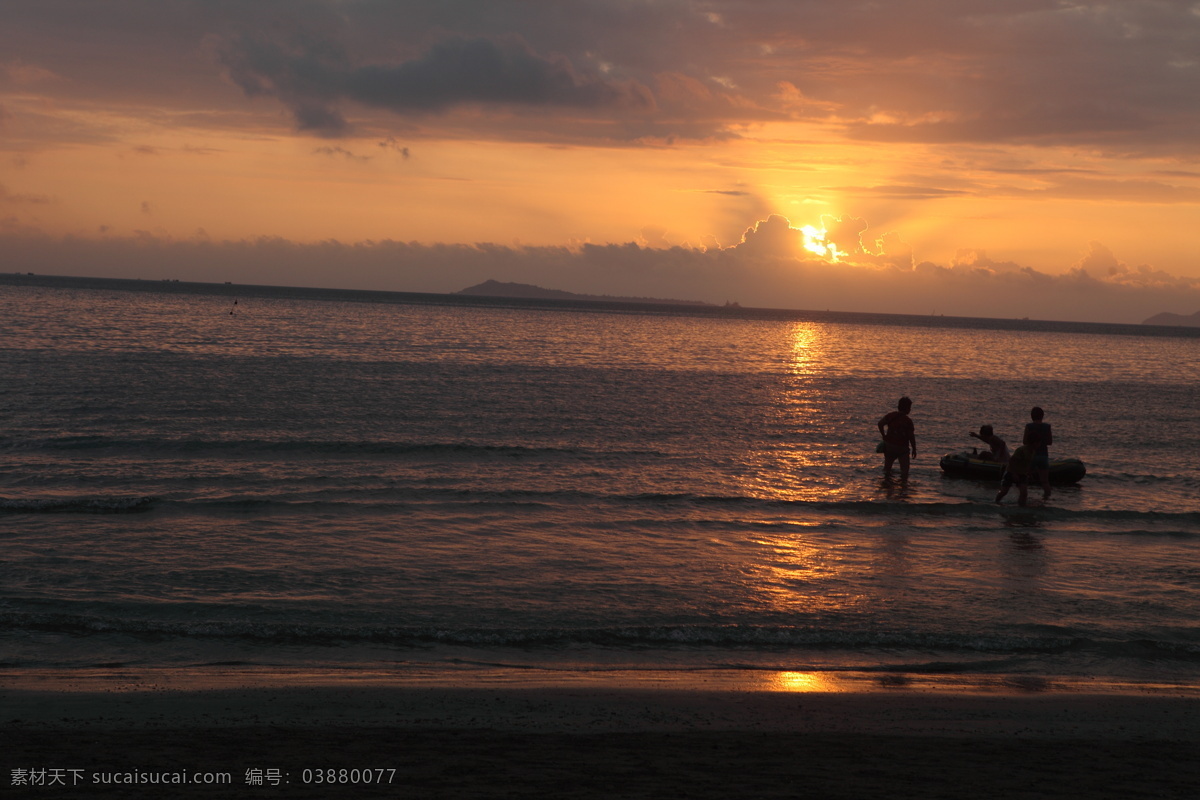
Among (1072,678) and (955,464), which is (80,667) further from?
(955,464)

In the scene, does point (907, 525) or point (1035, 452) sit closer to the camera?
point (907, 525)

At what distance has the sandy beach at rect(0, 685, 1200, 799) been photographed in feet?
17.9

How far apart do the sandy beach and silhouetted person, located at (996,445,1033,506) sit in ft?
30.2

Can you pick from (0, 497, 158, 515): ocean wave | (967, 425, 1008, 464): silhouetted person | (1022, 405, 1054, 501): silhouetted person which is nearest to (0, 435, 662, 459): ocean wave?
(0, 497, 158, 515): ocean wave

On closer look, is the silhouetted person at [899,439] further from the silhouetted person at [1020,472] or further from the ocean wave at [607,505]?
the silhouetted person at [1020,472]

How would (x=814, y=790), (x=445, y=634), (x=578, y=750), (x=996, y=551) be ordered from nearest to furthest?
1. (x=814, y=790)
2. (x=578, y=750)
3. (x=445, y=634)
4. (x=996, y=551)

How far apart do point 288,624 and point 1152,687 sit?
8.57 meters

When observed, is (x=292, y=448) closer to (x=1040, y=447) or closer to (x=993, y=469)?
(x=993, y=469)

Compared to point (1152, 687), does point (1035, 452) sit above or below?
above

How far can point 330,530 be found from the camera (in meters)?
13.0

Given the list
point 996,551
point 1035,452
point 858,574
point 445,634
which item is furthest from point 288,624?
point 1035,452

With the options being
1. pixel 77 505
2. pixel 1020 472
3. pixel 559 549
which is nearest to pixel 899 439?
pixel 1020 472

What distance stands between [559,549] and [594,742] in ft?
20.1

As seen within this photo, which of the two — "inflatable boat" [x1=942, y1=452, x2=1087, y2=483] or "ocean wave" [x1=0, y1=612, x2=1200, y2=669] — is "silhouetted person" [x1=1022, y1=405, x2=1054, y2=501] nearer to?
"inflatable boat" [x1=942, y1=452, x2=1087, y2=483]
